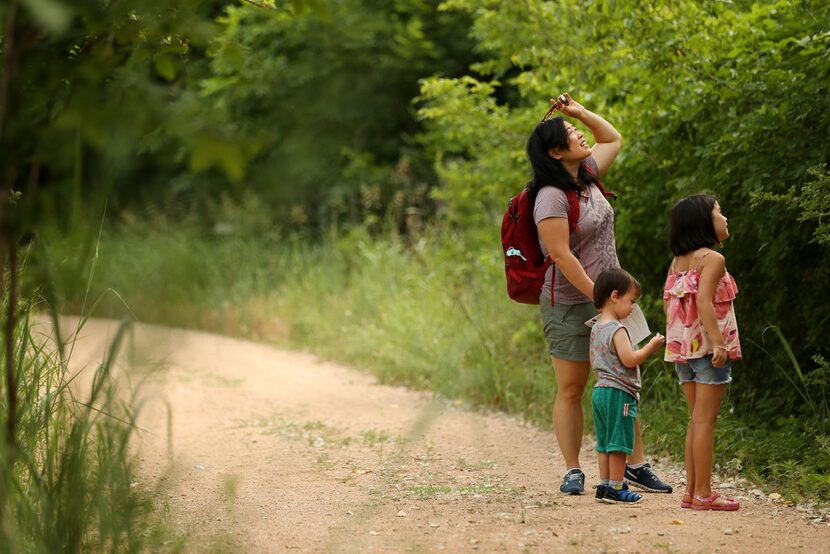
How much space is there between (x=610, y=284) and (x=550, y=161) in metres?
0.69

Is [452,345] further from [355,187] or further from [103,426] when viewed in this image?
[355,187]

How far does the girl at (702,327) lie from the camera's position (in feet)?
16.4

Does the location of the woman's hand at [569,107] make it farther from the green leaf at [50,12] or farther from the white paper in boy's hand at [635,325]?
the green leaf at [50,12]

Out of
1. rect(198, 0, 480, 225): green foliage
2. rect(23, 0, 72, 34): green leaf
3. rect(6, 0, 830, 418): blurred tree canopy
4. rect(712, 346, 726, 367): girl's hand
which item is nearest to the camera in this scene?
rect(23, 0, 72, 34): green leaf

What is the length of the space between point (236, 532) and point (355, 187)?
12.2 metres

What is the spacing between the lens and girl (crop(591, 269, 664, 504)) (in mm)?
5180

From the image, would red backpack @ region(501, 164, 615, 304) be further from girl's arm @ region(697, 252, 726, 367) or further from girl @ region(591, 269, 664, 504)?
girl's arm @ region(697, 252, 726, 367)

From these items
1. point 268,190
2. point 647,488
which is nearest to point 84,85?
point 268,190

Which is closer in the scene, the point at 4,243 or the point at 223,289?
the point at 4,243

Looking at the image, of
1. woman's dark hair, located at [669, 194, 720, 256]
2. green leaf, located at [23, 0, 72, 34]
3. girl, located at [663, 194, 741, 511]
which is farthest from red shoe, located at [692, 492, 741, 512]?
green leaf, located at [23, 0, 72, 34]

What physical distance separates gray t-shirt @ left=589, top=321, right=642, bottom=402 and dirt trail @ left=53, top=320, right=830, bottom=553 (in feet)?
1.89

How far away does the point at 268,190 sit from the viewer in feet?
13.1

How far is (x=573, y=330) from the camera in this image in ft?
17.9

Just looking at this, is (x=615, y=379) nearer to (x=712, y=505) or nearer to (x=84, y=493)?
(x=712, y=505)
